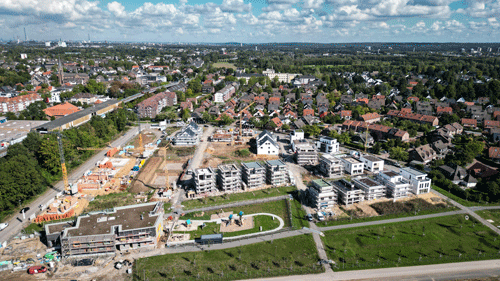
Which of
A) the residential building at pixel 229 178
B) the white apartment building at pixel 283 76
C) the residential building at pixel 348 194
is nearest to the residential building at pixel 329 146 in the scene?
the residential building at pixel 348 194

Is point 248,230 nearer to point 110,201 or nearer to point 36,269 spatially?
point 110,201

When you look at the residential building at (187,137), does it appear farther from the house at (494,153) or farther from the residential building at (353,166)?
the house at (494,153)

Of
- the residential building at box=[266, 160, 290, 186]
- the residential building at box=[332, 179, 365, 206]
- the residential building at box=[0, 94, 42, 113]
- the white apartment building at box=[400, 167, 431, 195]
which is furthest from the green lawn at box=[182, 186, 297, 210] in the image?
the residential building at box=[0, 94, 42, 113]

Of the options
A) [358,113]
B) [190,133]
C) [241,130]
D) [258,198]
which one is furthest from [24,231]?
[358,113]

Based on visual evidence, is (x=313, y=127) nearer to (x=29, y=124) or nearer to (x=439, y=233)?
(x=439, y=233)

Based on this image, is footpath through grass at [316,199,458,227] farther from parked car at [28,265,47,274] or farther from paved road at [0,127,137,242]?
paved road at [0,127,137,242]
